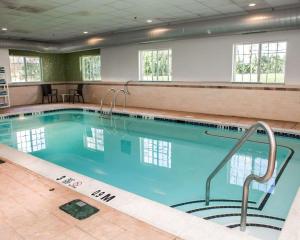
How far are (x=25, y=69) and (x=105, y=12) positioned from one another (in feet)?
21.4

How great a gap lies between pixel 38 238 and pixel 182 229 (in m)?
1.01

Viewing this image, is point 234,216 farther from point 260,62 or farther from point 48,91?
point 48,91

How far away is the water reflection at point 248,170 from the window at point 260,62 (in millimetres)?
2903

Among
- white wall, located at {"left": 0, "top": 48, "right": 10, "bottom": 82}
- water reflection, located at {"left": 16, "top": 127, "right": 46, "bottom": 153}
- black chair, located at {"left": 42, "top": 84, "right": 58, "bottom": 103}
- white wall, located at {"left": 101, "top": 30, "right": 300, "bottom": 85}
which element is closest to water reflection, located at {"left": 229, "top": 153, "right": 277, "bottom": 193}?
white wall, located at {"left": 101, "top": 30, "right": 300, "bottom": 85}

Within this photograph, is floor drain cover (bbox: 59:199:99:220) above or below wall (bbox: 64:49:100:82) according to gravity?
below

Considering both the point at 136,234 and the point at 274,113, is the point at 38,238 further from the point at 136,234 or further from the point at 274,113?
the point at 274,113

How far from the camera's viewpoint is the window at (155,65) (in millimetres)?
8602

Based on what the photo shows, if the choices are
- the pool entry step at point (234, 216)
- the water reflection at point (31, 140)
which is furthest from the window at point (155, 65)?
the pool entry step at point (234, 216)

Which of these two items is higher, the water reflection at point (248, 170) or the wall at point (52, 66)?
the wall at point (52, 66)

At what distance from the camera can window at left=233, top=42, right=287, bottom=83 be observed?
21.5 feet

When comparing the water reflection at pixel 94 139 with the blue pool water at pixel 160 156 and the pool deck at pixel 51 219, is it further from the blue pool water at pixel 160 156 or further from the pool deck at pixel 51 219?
the pool deck at pixel 51 219

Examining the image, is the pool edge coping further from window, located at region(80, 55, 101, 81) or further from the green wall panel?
the green wall panel

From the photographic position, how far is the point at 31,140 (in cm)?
589

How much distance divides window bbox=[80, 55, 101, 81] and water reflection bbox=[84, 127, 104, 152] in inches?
173
